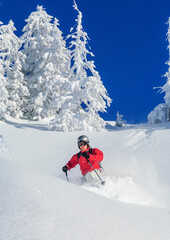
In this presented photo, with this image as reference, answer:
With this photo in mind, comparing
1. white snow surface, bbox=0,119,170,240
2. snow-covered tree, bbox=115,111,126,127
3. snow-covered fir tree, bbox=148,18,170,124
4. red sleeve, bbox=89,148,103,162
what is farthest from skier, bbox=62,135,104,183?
snow-covered tree, bbox=115,111,126,127

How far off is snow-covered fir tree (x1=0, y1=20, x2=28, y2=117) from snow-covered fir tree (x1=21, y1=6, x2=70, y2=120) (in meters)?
1.18

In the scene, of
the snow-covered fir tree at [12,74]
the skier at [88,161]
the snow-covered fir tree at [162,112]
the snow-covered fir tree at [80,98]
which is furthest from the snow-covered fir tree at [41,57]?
the skier at [88,161]

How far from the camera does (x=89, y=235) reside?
223cm

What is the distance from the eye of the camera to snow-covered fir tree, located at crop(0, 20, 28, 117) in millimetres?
22266

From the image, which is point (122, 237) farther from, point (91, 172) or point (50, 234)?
point (91, 172)

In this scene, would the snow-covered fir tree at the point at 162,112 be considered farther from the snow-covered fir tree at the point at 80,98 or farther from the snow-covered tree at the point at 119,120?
the snow-covered tree at the point at 119,120

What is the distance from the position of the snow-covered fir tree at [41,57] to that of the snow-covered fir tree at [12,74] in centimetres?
118

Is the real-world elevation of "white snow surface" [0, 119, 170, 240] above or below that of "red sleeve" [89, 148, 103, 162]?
below

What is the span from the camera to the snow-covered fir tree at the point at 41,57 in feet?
76.2

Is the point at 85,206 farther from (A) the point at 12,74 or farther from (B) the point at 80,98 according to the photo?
(A) the point at 12,74

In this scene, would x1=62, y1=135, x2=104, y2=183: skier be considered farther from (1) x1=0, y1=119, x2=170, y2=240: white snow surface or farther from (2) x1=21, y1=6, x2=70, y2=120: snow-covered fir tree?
(2) x1=21, y1=6, x2=70, y2=120: snow-covered fir tree

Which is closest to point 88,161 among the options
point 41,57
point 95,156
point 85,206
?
point 95,156

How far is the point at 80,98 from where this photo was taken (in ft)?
53.4

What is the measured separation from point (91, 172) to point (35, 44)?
71.9 feet
